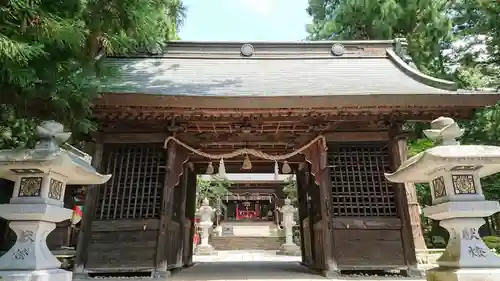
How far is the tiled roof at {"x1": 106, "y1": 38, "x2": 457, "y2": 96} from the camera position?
21.3 feet

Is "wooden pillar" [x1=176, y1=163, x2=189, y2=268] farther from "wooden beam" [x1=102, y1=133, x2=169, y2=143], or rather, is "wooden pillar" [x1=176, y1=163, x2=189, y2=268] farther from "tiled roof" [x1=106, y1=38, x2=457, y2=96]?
"tiled roof" [x1=106, y1=38, x2=457, y2=96]

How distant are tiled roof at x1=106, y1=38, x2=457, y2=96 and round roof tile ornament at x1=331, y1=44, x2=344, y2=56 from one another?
0.27ft

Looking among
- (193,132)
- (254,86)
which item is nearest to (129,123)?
(193,132)

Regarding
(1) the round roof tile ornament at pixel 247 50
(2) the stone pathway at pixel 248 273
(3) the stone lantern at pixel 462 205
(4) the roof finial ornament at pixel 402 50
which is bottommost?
(2) the stone pathway at pixel 248 273

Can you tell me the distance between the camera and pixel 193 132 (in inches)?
272

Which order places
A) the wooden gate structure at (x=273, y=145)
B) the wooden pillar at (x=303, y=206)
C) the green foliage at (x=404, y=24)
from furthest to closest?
1. the green foliage at (x=404, y=24)
2. the wooden pillar at (x=303, y=206)
3. the wooden gate structure at (x=273, y=145)

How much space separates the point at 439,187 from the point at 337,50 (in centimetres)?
552

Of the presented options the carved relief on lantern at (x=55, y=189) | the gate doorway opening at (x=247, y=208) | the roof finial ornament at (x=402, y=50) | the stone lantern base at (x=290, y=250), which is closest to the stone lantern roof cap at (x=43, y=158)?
the carved relief on lantern at (x=55, y=189)

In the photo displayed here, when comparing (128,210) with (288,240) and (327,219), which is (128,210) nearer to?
(327,219)

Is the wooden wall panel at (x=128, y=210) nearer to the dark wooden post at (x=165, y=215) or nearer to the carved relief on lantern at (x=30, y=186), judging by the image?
the dark wooden post at (x=165, y=215)

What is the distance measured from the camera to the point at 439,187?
4215 mm

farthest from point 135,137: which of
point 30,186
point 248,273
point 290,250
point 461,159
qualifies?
point 290,250

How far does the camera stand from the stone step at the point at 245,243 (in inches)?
816

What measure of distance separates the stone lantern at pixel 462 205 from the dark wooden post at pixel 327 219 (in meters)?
1.94
